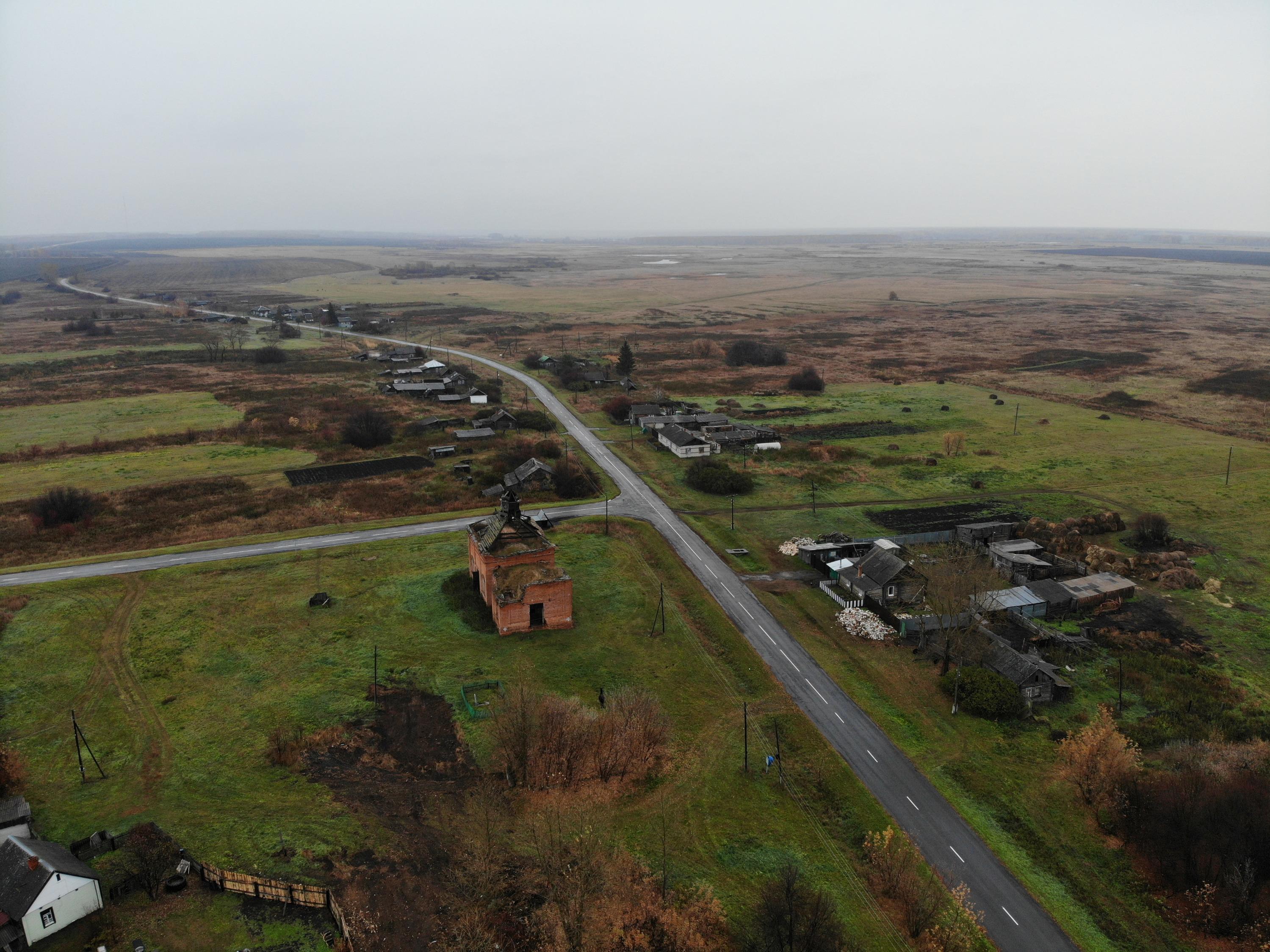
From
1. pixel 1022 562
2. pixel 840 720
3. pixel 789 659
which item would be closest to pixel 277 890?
pixel 840 720

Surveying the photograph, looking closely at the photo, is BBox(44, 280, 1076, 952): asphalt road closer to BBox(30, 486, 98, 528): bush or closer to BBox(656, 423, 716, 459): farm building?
BBox(656, 423, 716, 459): farm building

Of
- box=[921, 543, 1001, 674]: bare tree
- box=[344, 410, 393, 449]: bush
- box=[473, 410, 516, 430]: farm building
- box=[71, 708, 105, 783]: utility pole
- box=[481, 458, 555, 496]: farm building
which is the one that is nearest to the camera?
A: box=[71, 708, 105, 783]: utility pole

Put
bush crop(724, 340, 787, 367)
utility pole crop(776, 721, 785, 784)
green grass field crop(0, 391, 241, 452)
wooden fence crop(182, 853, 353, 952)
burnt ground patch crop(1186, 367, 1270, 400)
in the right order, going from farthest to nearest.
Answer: bush crop(724, 340, 787, 367), burnt ground patch crop(1186, 367, 1270, 400), green grass field crop(0, 391, 241, 452), utility pole crop(776, 721, 785, 784), wooden fence crop(182, 853, 353, 952)

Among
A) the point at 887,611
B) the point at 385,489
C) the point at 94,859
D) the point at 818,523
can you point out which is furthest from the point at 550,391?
the point at 94,859

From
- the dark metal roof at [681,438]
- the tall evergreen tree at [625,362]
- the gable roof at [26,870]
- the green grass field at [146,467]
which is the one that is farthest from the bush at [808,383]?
the gable roof at [26,870]

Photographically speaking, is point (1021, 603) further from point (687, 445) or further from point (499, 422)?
point (499, 422)

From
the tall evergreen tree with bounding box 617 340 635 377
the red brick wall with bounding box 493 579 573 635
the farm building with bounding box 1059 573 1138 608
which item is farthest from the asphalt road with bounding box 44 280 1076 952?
the tall evergreen tree with bounding box 617 340 635 377
